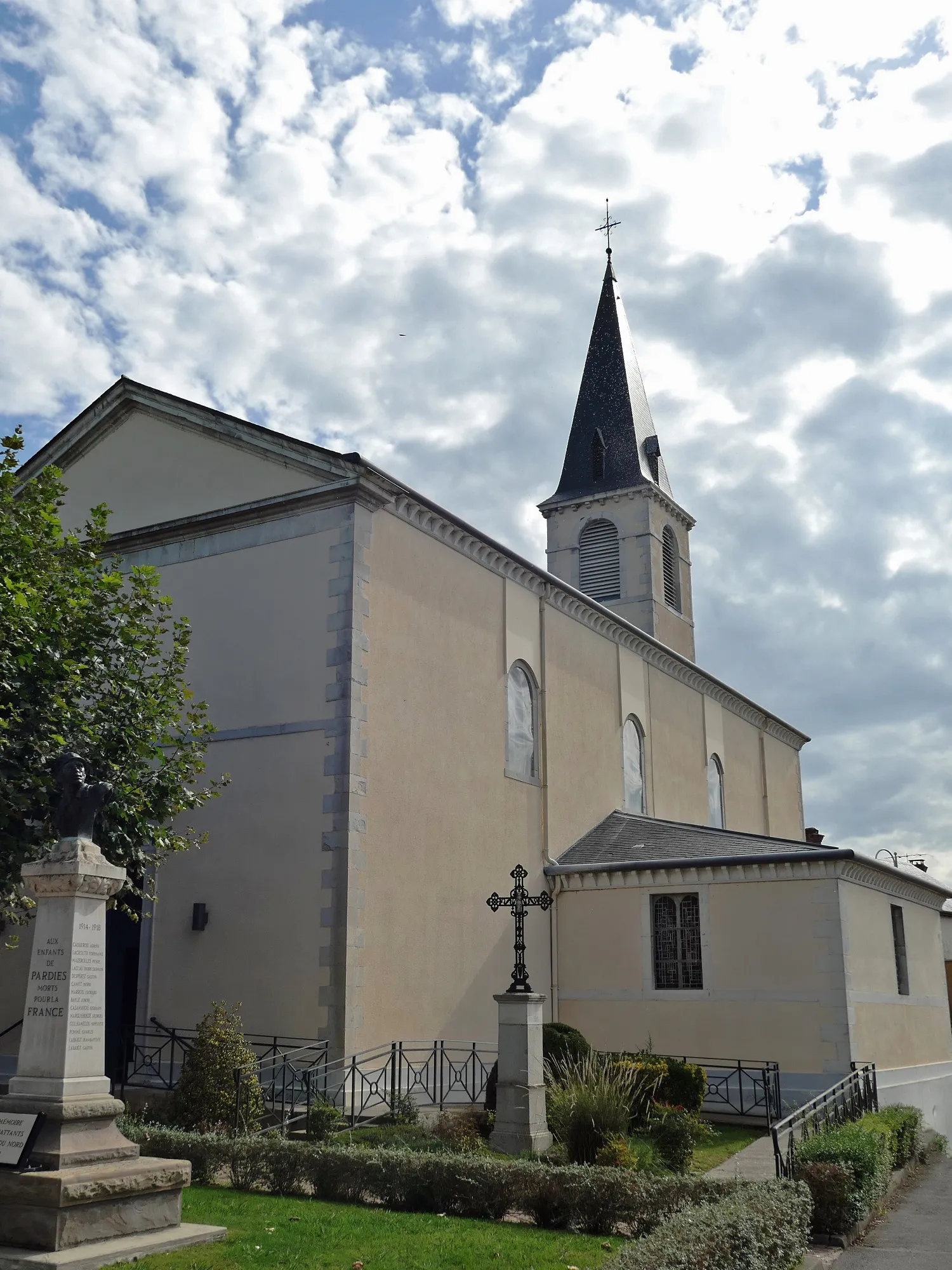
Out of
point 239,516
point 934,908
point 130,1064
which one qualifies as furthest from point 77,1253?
point 934,908

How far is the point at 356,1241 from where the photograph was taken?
9281 millimetres

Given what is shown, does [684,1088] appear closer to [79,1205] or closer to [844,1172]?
[844,1172]

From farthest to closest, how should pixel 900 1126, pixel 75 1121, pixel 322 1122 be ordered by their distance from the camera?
pixel 900 1126, pixel 322 1122, pixel 75 1121

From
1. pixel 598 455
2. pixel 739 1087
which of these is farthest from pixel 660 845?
pixel 598 455

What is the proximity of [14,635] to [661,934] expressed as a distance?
1213cm

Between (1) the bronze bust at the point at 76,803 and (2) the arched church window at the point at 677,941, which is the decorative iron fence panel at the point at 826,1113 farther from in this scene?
(1) the bronze bust at the point at 76,803

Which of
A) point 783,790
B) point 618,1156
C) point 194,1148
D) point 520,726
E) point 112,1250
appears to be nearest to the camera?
point 112,1250

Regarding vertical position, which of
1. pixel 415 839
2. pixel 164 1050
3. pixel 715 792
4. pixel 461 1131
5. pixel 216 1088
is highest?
pixel 715 792

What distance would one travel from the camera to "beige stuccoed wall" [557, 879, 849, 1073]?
1848 cm

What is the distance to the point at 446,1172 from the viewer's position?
10695 millimetres

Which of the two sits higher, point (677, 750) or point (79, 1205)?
point (677, 750)

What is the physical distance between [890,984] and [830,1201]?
10849 millimetres

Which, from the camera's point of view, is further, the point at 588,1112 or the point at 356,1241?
the point at 588,1112

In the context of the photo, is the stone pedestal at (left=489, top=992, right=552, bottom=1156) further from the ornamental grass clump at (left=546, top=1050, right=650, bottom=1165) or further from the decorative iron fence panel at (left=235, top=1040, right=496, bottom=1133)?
the decorative iron fence panel at (left=235, top=1040, right=496, bottom=1133)
